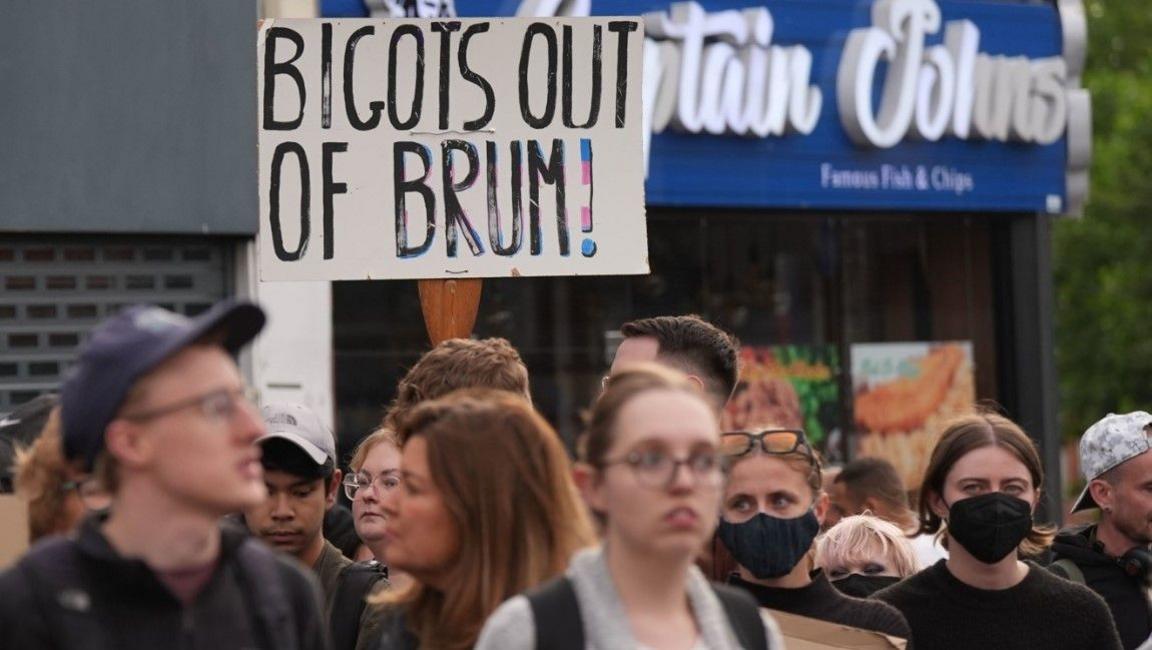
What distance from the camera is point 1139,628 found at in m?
5.99

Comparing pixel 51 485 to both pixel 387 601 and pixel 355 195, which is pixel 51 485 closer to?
pixel 387 601

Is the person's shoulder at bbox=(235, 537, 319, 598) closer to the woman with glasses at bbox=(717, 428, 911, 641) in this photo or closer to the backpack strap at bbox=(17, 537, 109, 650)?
the backpack strap at bbox=(17, 537, 109, 650)

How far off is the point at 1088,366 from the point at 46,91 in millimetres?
23830

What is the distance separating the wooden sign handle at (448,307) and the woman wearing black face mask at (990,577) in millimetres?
1753

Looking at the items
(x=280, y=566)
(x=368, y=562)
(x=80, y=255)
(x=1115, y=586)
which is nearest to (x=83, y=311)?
(x=80, y=255)

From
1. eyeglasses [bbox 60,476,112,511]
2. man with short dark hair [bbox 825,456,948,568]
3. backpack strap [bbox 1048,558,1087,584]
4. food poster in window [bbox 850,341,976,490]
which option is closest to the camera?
eyeglasses [bbox 60,476,112,511]

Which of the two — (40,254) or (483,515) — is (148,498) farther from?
(40,254)

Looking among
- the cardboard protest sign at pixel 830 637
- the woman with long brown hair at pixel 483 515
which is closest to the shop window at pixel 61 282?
the cardboard protest sign at pixel 830 637

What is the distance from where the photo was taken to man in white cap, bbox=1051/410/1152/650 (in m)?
6.02

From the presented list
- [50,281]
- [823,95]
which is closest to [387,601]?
[50,281]

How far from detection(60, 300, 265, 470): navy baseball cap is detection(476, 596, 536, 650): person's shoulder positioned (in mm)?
639

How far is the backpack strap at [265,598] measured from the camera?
317cm

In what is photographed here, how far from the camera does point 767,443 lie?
183 inches

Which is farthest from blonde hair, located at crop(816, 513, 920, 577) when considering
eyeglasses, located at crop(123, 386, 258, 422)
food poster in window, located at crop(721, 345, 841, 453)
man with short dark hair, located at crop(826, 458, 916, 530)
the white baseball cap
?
food poster in window, located at crop(721, 345, 841, 453)
